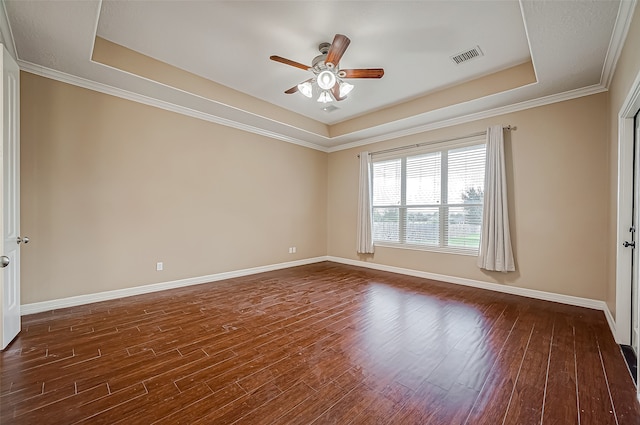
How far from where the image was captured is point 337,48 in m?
2.59

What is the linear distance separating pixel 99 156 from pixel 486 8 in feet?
15.5

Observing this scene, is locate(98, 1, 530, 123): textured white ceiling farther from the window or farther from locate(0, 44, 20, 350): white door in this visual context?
the window

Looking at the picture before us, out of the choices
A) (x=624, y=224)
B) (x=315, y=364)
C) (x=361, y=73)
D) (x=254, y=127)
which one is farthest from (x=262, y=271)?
(x=624, y=224)

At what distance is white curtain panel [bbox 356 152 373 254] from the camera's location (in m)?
5.67

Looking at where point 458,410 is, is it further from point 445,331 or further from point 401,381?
point 445,331

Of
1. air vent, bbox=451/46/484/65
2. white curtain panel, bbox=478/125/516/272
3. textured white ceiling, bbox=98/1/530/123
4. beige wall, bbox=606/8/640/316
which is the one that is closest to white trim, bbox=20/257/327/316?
Answer: textured white ceiling, bbox=98/1/530/123

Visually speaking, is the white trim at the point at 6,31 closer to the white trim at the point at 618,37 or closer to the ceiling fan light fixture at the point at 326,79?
the ceiling fan light fixture at the point at 326,79

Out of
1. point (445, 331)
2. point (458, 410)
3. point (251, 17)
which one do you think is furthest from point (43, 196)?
point (445, 331)

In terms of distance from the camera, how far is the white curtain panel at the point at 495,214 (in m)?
3.91

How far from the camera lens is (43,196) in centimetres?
310

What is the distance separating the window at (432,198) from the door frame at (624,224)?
1.80 m

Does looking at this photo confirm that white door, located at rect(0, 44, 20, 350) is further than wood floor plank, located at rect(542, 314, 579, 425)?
Yes

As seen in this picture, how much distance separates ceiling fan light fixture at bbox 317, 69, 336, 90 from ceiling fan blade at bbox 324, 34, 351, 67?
14cm

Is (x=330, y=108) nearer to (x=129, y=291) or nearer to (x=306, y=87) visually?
(x=306, y=87)
